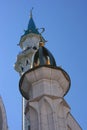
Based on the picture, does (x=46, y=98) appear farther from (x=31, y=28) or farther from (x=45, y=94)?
(x=31, y=28)

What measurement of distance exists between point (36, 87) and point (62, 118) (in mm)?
923

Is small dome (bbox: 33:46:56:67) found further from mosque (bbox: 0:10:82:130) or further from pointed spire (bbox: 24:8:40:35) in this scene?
pointed spire (bbox: 24:8:40:35)

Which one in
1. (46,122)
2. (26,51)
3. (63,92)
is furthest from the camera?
(26,51)

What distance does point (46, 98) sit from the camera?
659 centimetres

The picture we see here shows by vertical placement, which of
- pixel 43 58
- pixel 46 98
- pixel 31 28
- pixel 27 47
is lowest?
pixel 46 98

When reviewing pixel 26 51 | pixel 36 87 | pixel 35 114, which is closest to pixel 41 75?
pixel 36 87

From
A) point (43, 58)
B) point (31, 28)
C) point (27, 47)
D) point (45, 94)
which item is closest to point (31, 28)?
point (31, 28)

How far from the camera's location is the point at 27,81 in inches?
272

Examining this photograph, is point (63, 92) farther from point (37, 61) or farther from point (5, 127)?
point (5, 127)

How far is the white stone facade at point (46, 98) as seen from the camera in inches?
245

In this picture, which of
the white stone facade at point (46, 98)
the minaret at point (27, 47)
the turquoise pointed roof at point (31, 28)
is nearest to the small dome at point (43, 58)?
the white stone facade at point (46, 98)

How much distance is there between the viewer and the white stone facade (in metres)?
6.23

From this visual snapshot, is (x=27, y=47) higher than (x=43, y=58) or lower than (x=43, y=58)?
higher

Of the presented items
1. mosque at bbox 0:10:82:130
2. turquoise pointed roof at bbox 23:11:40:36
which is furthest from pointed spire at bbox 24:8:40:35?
mosque at bbox 0:10:82:130
